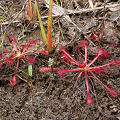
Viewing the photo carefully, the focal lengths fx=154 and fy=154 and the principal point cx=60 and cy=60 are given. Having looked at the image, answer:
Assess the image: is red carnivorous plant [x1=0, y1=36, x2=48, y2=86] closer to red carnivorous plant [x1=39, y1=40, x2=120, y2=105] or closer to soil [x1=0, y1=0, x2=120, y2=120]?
soil [x1=0, y1=0, x2=120, y2=120]

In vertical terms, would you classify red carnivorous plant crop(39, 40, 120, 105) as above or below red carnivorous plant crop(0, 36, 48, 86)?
below

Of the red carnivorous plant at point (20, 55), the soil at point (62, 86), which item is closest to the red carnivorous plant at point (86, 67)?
the soil at point (62, 86)

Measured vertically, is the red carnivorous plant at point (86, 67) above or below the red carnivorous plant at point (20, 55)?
below

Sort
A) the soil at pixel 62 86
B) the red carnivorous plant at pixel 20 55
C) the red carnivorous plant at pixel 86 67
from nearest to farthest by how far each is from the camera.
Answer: the soil at pixel 62 86 < the red carnivorous plant at pixel 86 67 < the red carnivorous plant at pixel 20 55

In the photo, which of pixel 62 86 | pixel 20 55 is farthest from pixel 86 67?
pixel 20 55

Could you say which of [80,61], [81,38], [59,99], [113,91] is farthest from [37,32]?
[113,91]

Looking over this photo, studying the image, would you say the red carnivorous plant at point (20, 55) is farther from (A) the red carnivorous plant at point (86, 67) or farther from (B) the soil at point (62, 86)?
(A) the red carnivorous plant at point (86, 67)

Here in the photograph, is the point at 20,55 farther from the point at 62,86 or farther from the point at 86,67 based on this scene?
the point at 86,67

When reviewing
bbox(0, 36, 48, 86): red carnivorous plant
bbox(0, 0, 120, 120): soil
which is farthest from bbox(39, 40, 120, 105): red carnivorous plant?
bbox(0, 36, 48, 86): red carnivorous plant

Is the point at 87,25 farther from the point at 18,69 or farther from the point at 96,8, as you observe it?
the point at 18,69
